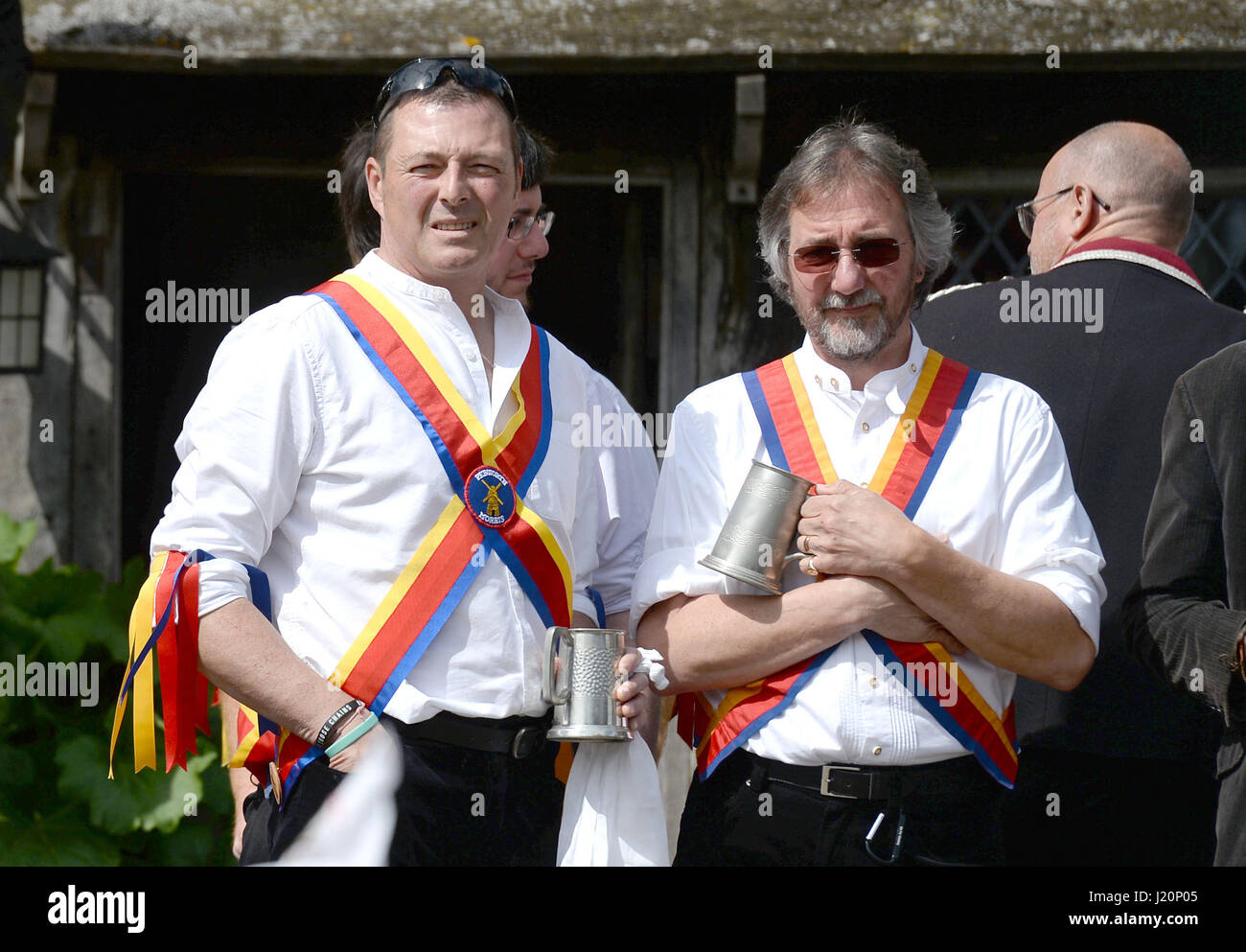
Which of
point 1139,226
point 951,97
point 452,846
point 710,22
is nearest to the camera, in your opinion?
point 452,846

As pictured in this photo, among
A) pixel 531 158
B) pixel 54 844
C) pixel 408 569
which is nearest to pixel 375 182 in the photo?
pixel 531 158

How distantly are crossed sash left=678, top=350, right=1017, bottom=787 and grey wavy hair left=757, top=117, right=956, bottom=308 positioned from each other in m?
0.20

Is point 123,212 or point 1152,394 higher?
point 123,212

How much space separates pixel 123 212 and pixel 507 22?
167cm

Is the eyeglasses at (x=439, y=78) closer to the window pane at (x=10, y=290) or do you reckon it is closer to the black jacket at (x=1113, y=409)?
the black jacket at (x=1113, y=409)

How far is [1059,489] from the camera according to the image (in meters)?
2.94

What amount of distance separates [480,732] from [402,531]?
0.38 meters

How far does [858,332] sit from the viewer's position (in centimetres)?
304

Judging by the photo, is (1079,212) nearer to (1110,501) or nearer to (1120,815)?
(1110,501)

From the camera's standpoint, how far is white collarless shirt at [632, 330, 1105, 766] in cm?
284

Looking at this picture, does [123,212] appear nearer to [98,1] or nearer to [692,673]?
[98,1]

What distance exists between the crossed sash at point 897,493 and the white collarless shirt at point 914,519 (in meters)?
0.02

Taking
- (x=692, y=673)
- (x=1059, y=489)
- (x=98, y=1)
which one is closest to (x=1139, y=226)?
(x=1059, y=489)
